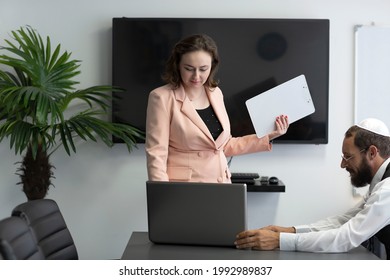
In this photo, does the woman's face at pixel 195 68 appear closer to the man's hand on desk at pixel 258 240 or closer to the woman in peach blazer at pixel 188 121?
the woman in peach blazer at pixel 188 121

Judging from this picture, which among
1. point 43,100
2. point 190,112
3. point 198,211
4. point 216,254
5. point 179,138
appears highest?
point 43,100

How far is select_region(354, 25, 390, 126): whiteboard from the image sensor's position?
14.0 feet

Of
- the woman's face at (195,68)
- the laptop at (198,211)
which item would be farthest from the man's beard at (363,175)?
the woman's face at (195,68)

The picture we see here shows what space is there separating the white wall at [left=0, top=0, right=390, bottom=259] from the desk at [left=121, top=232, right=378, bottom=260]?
2227 millimetres

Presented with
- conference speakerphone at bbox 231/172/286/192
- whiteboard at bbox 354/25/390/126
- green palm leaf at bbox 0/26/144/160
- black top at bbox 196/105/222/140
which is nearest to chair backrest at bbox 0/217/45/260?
black top at bbox 196/105/222/140

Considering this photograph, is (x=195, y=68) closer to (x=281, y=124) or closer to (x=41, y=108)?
(x=281, y=124)

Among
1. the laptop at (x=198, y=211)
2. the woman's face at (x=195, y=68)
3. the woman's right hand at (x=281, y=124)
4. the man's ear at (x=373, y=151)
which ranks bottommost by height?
the laptop at (x=198, y=211)

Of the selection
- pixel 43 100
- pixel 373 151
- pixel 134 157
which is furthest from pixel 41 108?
pixel 373 151

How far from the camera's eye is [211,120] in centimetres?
270

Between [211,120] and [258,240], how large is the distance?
790 millimetres

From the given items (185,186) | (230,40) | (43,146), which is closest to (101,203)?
(43,146)

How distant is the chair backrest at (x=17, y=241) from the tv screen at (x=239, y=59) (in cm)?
226

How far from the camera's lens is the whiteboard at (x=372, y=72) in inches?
167

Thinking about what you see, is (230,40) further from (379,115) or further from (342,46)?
(379,115)
